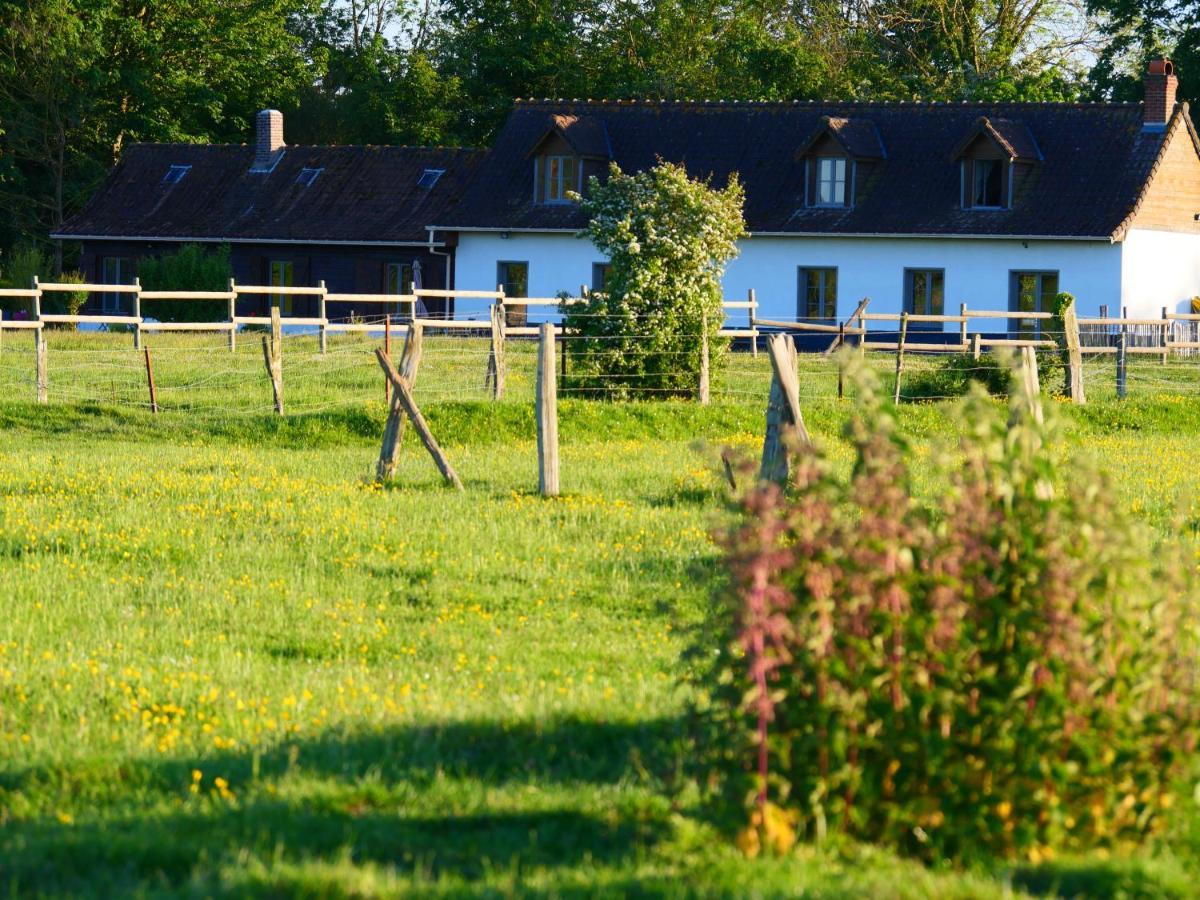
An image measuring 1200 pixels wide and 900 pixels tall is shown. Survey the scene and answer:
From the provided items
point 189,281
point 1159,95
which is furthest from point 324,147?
point 1159,95

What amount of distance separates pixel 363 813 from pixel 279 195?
149 feet

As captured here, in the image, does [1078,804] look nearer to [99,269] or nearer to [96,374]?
[96,374]

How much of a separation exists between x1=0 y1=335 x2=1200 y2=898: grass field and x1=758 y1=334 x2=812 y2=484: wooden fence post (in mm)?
749

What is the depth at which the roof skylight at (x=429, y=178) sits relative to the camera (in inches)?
1930

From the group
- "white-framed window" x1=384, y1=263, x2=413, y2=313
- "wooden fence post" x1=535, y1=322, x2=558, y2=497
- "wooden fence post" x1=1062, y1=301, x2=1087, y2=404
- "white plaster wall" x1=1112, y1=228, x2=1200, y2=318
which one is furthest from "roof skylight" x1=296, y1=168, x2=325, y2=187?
"wooden fence post" x1=535, y1=322, x2=558, y2=497

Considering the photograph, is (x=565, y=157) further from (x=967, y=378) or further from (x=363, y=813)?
(x=363, y=813)

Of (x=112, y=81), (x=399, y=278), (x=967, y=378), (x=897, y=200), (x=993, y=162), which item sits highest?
(x=112, y=81)

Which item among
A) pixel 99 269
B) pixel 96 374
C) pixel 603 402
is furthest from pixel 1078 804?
pixel 99 269

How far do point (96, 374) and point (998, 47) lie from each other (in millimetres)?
36665

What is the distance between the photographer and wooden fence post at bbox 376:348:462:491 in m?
15.7

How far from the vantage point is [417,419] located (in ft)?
52.5

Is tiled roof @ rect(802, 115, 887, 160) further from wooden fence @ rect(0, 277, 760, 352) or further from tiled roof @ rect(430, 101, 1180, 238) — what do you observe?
wooden fence @ rect(0, 277, 760, 352)

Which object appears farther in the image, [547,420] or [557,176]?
[557,176]

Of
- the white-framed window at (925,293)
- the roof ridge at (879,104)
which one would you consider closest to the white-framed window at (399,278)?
the roof ridge at (879,104)
